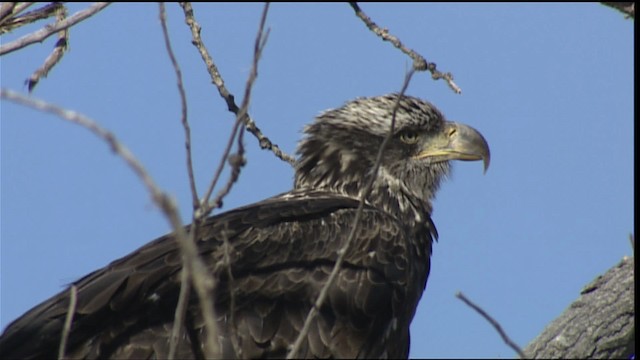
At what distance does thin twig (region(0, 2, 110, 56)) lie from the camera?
16.1 ft

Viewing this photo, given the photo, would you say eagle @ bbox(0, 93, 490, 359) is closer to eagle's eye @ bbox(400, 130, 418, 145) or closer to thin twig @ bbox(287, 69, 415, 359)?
thin twig @ bbox(287, 69, 415, 359)

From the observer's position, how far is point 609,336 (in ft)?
16.0

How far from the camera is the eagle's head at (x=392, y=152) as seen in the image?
687 cm

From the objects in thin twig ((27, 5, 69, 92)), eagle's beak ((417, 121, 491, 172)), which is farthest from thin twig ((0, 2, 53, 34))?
eagle's beak ((417, 121, 491, 172))

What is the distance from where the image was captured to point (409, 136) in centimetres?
701

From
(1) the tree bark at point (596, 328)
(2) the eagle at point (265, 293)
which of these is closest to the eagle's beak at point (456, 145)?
(2) the eagle at point (265, 293)

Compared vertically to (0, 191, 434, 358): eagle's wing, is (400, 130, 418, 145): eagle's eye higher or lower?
higher

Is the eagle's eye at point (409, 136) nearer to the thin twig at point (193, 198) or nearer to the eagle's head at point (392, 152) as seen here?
the eagle's head at point (392, 152)

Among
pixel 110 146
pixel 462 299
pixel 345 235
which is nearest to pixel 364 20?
pixel 345 235

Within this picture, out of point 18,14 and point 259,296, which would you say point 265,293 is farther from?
point 18,14

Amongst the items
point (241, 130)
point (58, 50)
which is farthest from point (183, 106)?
point (58, 50)

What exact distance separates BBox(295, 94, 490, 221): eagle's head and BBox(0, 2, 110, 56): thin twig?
7.76 feet

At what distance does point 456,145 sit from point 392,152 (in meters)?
0.42

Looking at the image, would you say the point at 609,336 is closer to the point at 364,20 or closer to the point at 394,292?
the point at 394,292
